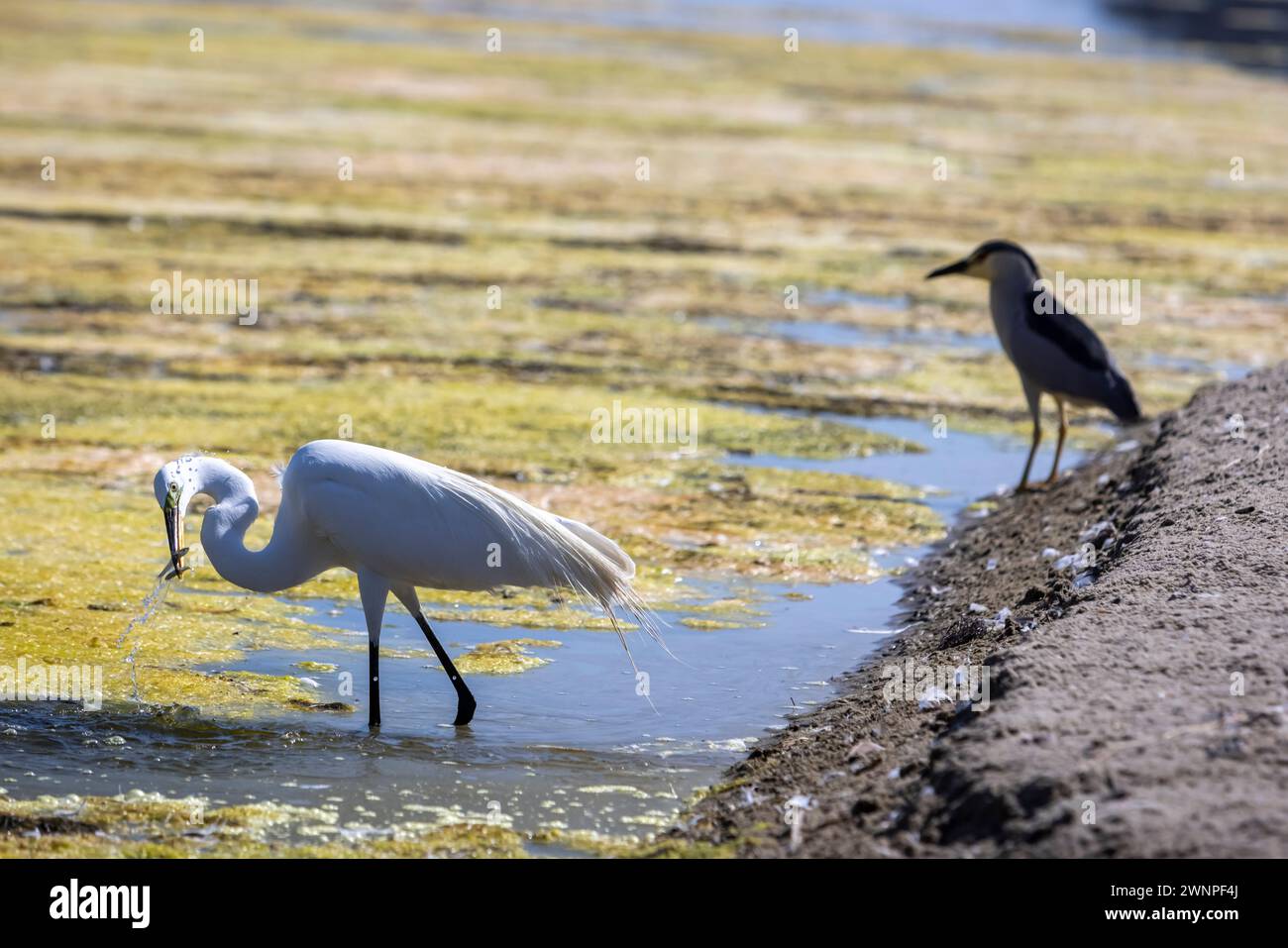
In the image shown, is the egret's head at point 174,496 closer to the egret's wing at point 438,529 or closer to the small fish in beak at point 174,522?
the small fish in beak at point 174,522

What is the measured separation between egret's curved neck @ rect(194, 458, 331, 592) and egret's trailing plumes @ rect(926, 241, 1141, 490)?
618 centimetres

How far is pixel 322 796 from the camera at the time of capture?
245 inches

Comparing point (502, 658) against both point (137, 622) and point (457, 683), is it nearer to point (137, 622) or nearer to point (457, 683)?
point (457, 683)

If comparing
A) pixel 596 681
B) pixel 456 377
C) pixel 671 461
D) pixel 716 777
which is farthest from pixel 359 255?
pixel 716 777

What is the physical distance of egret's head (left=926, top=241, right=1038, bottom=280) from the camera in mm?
12320

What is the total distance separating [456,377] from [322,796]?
8.75 meters

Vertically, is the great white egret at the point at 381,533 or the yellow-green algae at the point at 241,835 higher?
the great white egret at the point at 381,533

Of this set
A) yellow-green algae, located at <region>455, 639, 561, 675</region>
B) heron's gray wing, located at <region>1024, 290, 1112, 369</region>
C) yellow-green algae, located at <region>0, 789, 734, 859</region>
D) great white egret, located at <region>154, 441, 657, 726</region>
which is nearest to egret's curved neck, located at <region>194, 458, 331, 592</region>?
great white egret, located at <region>154, 441, 657, 726</region>

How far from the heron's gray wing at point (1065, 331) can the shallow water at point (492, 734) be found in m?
3.51

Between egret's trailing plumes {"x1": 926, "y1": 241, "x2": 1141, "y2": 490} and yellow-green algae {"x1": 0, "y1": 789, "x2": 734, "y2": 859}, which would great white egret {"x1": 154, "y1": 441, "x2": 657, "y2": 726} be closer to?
yellow-green algae {"x1": 0, "y1": 789, "x2": 734, "y2": 859}

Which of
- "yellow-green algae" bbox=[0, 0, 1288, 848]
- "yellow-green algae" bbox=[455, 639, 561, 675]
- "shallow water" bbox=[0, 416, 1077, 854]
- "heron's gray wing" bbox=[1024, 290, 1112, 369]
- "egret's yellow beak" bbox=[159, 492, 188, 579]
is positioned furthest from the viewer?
"heron's gray wing" bbox=[1024, 290, 1112, 369]

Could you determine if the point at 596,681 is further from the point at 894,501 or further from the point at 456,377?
the point at 456,377

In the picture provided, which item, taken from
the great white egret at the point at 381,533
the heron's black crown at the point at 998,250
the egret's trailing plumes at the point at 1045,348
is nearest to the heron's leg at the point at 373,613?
the great white egret at the point at 381,533

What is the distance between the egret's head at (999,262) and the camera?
12.3 m
